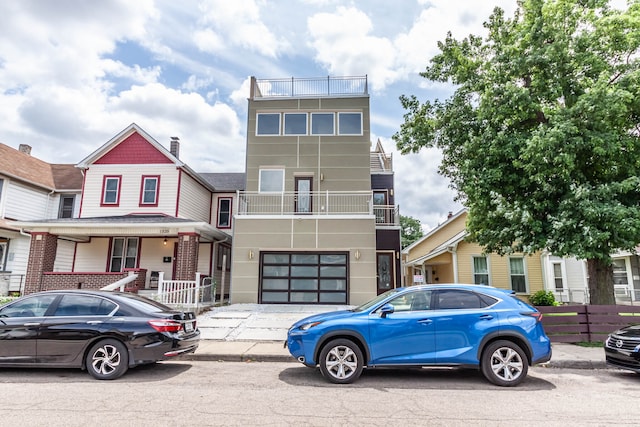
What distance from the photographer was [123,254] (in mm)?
17703

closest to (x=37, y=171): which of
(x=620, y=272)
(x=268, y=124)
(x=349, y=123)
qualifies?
(x=268, y=124)

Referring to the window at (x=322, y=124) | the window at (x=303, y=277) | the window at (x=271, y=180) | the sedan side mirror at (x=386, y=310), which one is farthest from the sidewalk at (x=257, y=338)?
the window at (x=322, y=124)

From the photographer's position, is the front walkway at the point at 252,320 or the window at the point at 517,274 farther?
the window at the point at 517,274

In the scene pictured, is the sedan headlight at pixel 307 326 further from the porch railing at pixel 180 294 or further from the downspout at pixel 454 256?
the downspout at pixel 454 256

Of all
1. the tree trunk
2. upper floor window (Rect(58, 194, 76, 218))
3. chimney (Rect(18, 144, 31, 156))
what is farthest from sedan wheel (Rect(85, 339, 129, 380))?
chimney (Rect(18, 144, 31, 156))

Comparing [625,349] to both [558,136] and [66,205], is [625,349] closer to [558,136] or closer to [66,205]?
[558,136]

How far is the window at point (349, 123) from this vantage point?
17234 millimetres

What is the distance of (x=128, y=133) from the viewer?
17938 millimetres

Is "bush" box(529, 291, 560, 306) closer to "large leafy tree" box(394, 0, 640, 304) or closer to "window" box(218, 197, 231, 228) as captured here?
"large leafy tree" box(394, 0, 640, 304)

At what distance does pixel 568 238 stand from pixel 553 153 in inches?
83.2

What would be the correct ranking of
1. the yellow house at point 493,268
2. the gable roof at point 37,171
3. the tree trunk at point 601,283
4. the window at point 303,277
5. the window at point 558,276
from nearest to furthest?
1. the tree trunk at point 601,283
2. the window at point 303,277
3. the yellow house at point 493,268
4. the window at point 558,276
5. the gable roof at point 37,171

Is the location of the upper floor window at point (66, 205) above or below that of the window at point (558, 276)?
above

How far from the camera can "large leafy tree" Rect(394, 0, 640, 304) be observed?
8.92 m

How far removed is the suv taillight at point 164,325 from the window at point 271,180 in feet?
34.6
